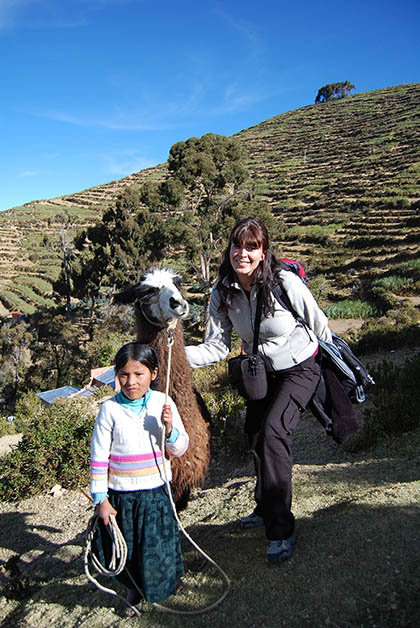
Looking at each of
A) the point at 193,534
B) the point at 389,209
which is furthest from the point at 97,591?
the point at 389,209

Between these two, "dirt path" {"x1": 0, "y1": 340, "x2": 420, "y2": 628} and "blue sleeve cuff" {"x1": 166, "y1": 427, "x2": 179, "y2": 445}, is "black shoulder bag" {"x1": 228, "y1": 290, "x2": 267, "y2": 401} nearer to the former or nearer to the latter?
"blue sleeve cuff" {"x1": 166, "y1": 427, "x2": 179, "y2": 445}

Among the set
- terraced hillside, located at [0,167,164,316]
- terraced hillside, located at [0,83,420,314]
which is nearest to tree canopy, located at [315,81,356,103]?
terraced hillside, located at [0,83,420,314]

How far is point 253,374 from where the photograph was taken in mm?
2461

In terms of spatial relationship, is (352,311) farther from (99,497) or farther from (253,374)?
(99,497)

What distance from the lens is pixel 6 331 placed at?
1758 centimetres

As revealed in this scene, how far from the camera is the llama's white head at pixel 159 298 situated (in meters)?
2.54

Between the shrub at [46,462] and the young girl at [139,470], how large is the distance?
3386mm

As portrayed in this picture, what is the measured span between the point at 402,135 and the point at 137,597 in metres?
60.0

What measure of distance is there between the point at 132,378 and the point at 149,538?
0.76m

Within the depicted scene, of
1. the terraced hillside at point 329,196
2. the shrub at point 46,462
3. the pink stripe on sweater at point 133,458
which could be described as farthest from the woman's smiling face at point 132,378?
the terraced hillside at point 329,196

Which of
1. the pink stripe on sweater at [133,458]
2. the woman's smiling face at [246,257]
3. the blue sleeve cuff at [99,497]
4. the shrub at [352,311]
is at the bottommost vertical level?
the shrub at [352,311]

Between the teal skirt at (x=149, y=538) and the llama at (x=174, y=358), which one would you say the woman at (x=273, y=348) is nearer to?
the llama at (x=174, y=358)

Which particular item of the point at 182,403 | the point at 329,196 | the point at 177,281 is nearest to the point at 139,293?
the point at 177,281

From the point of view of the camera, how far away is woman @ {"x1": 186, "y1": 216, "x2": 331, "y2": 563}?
233cm
